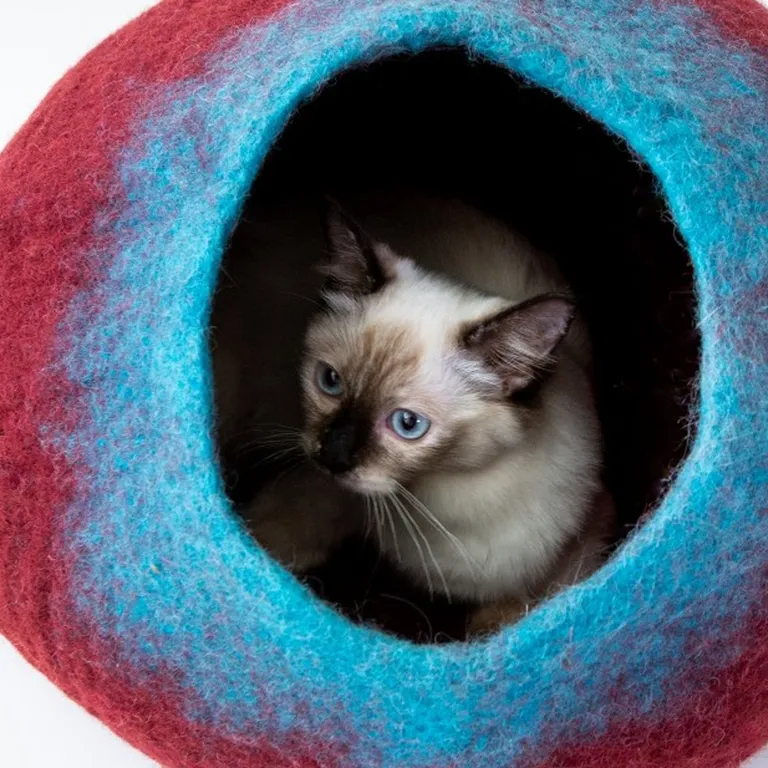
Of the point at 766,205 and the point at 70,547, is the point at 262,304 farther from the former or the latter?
the point at 766,205

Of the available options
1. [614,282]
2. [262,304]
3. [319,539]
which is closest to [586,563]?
[319,539]

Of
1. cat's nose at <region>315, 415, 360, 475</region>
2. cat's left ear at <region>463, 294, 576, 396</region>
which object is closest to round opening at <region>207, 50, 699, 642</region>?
cat's nose at <region>315, 415, 360, 475</region>

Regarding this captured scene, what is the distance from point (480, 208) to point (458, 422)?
592mm

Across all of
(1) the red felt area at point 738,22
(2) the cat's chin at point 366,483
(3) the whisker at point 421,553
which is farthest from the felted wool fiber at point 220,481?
(3) the whisker at point 421,553

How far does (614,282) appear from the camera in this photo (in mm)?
1692

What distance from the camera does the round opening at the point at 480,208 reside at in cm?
151

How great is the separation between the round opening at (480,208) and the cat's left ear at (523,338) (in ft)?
1.02

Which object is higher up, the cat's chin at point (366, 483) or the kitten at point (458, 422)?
the kitten at point (458, 422)

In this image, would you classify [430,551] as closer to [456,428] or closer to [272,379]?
[456,428]

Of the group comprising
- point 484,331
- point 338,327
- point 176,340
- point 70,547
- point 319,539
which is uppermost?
point 484,331

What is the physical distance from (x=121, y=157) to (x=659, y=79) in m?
0.60

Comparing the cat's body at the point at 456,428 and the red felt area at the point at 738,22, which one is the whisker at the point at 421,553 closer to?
the cat's body at the point at 456,428

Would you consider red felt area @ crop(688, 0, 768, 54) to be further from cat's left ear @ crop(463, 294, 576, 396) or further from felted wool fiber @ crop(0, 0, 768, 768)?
cat's left ear @ crop(463, 294, 576, 396)

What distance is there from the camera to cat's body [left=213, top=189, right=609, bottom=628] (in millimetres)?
1272
